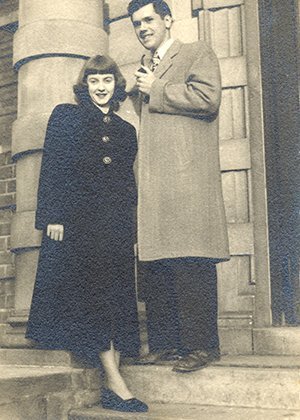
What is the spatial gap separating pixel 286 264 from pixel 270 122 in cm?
103

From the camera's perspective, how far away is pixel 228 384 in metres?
3.44

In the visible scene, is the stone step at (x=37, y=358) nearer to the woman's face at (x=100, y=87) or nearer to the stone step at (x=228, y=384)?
the stone step at (x=228, y=384)

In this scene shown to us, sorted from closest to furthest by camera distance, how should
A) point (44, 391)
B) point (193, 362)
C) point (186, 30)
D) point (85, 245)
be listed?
point (44, 391), point (193, 362), point (85, 245), point (186, 30)

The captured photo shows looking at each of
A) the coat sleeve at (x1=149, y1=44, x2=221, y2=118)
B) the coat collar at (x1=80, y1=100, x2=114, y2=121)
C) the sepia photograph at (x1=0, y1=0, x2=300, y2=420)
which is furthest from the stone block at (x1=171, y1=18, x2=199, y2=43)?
the coat collar at (x1=80, y1=100, x2=114, y2=121)

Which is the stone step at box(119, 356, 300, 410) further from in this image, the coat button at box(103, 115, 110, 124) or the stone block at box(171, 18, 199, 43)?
the stone block at box(171, 18, 199, 43)

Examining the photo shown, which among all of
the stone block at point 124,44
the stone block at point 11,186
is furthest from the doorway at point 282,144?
the stone block at point 11,186

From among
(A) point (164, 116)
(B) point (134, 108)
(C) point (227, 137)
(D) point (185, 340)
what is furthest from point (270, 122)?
(D) point (185, 340)

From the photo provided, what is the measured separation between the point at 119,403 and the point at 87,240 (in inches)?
34.1

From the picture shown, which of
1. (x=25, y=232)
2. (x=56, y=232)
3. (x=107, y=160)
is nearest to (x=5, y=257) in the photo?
(x=25, y=232)

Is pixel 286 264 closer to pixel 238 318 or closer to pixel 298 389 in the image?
pixel 238 318

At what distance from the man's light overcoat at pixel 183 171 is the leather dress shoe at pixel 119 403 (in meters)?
0.74

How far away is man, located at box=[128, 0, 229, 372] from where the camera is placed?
11.8 feet

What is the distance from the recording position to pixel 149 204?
373 cm

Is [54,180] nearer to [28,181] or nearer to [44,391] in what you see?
[28,181]
